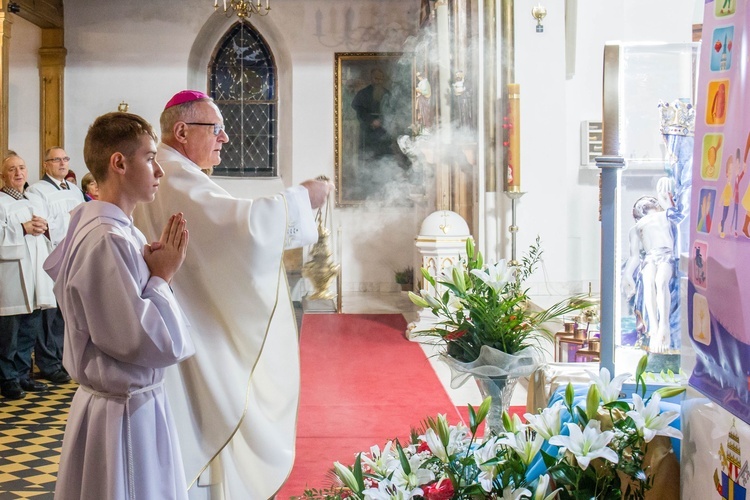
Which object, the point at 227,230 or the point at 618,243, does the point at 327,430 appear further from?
the point at 618,243

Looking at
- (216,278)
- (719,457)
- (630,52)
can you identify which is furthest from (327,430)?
(719,457)

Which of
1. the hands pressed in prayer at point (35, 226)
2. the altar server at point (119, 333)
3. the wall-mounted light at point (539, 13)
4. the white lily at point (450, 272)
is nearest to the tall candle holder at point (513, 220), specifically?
the wall-mounted light at point (539, 13)

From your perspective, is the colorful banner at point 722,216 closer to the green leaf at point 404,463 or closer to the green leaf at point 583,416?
the green leaf at point 583,416

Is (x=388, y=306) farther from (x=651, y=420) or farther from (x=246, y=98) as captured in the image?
(x=651, y=420)

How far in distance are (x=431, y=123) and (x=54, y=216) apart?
4.77 meters

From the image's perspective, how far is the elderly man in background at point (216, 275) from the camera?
3.22 metres

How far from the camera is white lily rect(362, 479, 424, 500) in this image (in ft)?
5.57

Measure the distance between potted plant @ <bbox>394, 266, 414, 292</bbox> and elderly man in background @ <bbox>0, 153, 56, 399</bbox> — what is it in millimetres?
6258

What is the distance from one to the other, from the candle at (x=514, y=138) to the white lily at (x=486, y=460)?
577cm

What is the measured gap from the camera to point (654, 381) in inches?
99.2

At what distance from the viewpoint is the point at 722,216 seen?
167 cm

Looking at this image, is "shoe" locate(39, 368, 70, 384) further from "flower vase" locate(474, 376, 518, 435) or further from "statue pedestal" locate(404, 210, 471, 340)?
"flower vase" locate(474, 376, 518, 435)

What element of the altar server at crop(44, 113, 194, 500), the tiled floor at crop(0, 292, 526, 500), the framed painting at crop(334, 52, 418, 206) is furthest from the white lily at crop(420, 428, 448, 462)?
the framed painting at crop(334, 52, 418, 206)

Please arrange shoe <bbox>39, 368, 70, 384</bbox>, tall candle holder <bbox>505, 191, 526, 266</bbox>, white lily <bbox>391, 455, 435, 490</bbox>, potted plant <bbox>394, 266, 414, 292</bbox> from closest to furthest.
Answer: white lily <bbox>391, 455, 435, 490</bbox>
shoe <bbox>39, 368, 70, 384</bbox>
tall candle holder <bbox>505, 191, 526, 266</bbox>
potted plant <bbox>394, 266, 414, 292</bbox>
